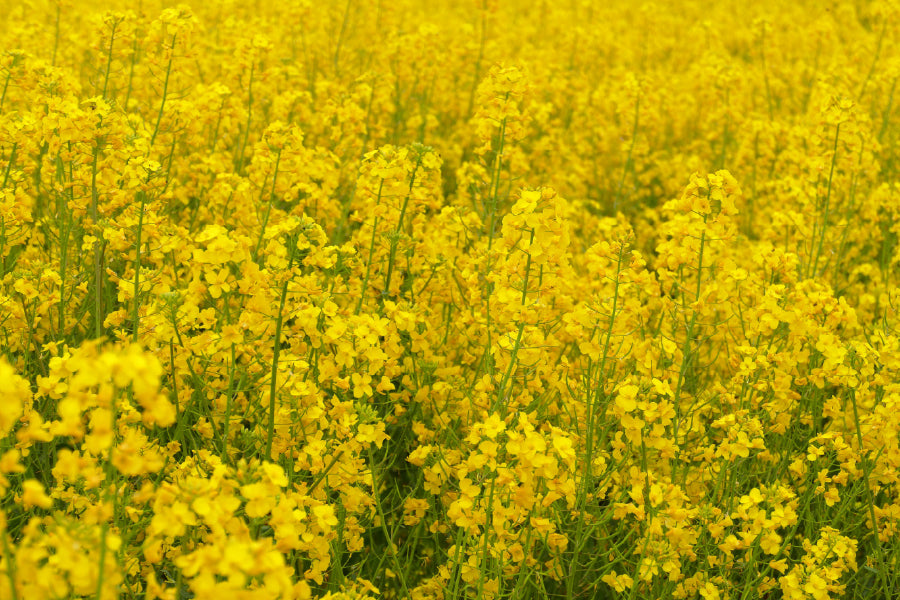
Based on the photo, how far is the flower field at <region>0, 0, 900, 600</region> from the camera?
2391mm

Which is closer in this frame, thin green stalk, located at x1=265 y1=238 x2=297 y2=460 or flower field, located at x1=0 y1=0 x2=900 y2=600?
flower field, located at x1=0 y1=0 x2=900 y2=600

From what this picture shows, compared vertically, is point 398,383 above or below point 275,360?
below

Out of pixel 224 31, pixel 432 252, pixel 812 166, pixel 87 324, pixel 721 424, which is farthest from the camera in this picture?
pixel 224 31

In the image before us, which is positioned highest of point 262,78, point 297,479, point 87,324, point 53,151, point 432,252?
point 262,78

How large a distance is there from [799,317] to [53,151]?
2.62 meters

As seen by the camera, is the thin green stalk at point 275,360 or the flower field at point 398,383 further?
the thin green stalk at point 275,360

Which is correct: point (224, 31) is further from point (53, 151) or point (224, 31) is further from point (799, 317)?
point (799, 317)

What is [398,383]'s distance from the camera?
385 centimetres

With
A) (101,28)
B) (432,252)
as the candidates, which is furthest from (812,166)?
(101,28)

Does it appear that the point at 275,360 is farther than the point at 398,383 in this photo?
No

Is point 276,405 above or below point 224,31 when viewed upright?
below

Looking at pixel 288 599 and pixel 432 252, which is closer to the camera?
pixel 288 599

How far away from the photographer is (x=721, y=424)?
295cm

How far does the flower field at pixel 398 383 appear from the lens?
2391 millimetres
